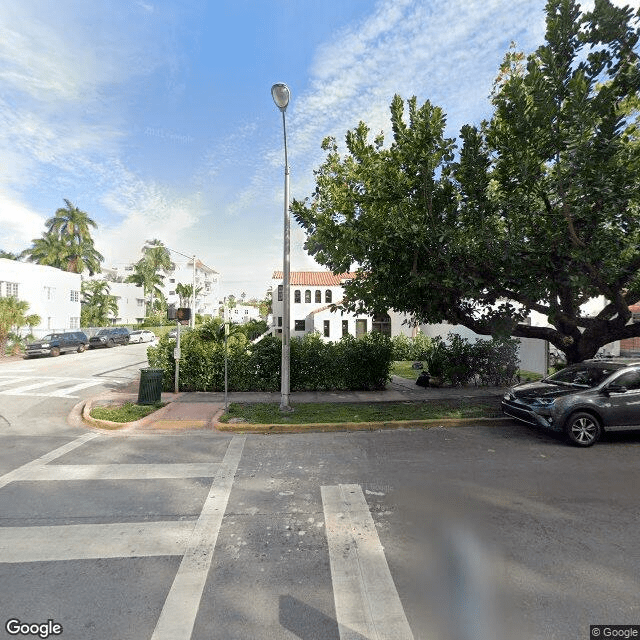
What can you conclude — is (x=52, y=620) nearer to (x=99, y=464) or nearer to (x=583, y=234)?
(x=99, y=464)

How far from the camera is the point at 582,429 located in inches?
291

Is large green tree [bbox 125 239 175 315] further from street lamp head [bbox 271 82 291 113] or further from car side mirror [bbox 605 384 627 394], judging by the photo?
car side mirror [bbox 605 384 627 394]

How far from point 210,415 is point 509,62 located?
11.6 metres

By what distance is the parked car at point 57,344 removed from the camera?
79.3ft

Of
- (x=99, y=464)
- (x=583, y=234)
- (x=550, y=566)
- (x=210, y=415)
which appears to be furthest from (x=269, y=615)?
(x=583, y=234)

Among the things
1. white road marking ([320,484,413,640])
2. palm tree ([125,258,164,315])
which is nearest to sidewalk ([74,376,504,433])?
white road marking ([320,484,413,640])

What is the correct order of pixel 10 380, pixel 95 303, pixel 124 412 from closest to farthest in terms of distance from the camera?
1. pixel 124 412
2. pixel 10 380
3. pixel 95 303

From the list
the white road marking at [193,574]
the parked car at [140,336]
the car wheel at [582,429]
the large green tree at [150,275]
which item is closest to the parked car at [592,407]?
the car wheel at [582,429]

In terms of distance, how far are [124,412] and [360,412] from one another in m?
6.01

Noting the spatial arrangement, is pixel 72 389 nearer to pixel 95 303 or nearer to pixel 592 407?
pixel 592 407

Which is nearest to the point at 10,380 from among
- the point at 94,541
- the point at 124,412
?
the point at 124,412

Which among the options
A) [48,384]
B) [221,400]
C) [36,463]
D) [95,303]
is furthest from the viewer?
[95,303]

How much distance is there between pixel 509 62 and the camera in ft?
31.6

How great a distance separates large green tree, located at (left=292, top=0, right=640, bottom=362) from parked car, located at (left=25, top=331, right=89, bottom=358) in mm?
22068
